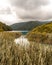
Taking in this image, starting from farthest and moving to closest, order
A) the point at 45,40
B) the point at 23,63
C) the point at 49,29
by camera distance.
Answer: the point at 49,29 < the point at 45,40 < the point at 23,63

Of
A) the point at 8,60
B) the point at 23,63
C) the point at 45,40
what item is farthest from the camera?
the point at 45,40

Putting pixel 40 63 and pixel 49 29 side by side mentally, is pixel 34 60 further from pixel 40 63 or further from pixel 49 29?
pixel 49 29

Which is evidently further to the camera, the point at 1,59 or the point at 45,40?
the point at 45,40

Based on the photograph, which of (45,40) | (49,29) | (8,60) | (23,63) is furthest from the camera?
(49,29)

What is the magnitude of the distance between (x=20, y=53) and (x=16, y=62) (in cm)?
74

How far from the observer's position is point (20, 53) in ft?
19.9

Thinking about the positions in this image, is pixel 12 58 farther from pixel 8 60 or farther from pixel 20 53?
pixel 20 53

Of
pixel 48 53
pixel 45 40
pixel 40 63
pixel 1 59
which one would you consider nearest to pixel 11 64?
pixel 1 59

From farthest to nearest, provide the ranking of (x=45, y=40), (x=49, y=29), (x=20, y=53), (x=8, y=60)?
(x=49, y=29), (x=45, y=40), (x=20, y=53), (x=8, y=60)

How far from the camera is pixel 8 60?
541cm

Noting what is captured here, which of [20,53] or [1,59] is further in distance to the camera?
[20,53]

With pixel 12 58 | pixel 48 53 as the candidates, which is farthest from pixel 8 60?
pixel 48 53

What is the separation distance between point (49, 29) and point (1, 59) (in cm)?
7637

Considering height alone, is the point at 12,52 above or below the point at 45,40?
above
